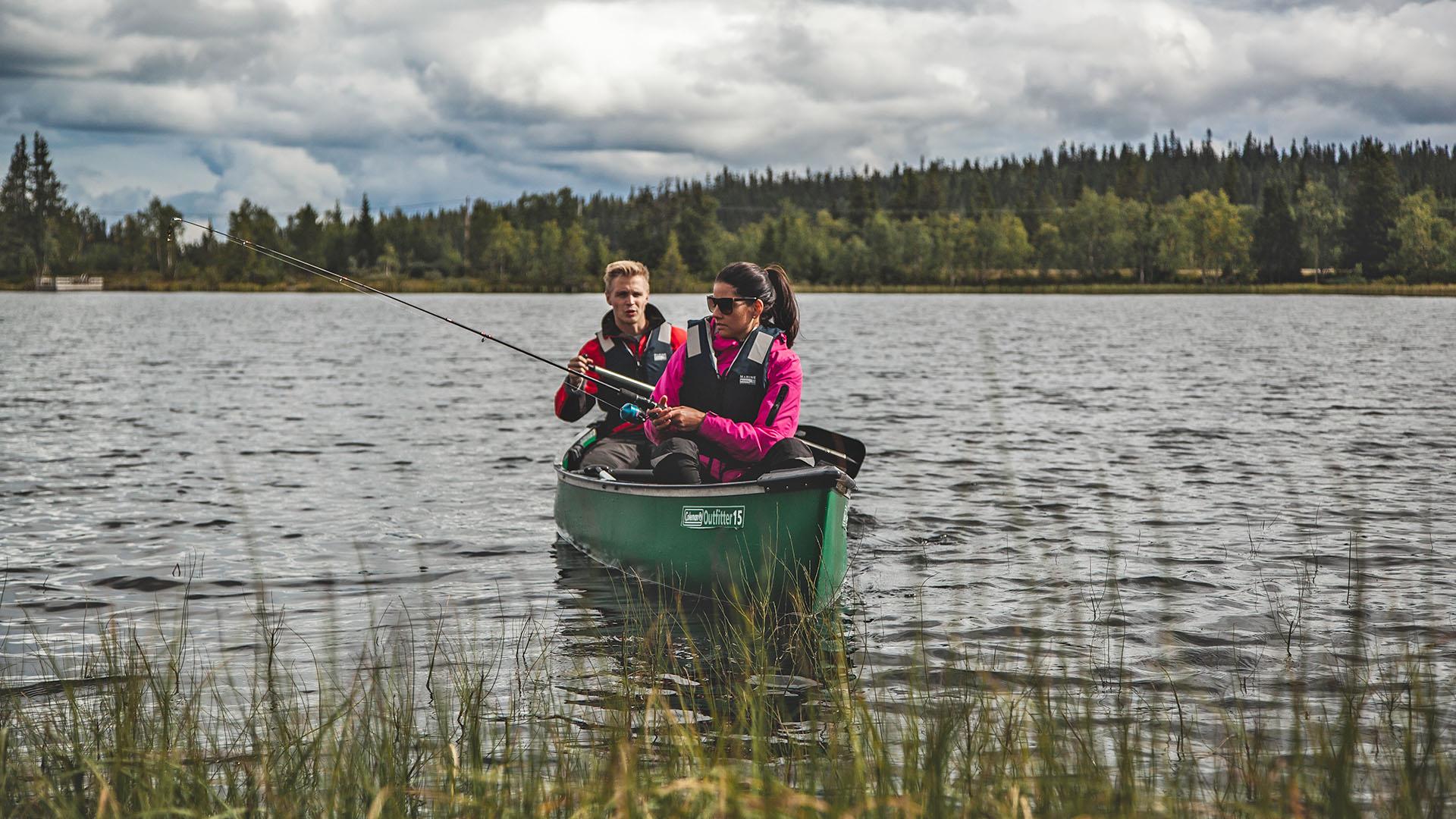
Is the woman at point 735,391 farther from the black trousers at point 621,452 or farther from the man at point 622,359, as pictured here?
the man at point 622,359

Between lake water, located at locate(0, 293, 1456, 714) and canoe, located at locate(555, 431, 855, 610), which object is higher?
canoe, located at locate(555, 431, 855, 610)

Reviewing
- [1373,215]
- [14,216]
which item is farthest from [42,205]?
[1373,215]

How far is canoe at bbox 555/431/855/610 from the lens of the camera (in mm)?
7457

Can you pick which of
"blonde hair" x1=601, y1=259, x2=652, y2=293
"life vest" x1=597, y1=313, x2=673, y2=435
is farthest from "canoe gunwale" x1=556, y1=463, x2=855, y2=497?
"blonde hair" x1=601, y1=259, x2=652, y2=293

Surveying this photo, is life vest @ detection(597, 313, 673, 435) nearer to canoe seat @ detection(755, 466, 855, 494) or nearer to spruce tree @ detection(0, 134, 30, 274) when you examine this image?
canoe seat @ detection(755, 466, 855, 494)

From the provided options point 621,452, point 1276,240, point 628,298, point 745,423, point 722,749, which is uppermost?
point 1276,240

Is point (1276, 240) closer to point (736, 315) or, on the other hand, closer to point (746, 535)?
point (736, 315)

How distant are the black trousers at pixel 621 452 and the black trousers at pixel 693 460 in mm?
1045

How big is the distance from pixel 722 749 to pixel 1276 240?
146m

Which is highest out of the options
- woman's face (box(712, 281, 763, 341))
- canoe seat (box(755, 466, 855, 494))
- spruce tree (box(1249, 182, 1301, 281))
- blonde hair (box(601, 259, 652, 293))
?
spruce tree (box(1249, 182, 1301, 281))

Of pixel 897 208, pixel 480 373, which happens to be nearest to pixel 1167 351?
pixel 480 373

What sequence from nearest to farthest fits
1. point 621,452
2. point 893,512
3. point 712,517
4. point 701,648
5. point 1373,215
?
point 701,648, point 712,517, point 621,452, point 893,512, point 1373,215

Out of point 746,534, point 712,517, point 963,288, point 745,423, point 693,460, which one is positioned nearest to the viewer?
point 746,534

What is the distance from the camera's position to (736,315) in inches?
316
